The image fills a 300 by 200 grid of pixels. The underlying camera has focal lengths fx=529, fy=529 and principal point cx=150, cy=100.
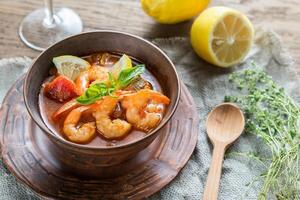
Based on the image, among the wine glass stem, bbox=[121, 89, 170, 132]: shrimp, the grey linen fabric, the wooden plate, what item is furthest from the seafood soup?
the wine glass stem

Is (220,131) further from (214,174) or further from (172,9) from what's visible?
(172,9)

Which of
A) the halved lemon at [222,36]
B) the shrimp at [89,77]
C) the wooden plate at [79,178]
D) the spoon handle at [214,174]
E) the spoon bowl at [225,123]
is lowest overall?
the spoon handle at [214,174]

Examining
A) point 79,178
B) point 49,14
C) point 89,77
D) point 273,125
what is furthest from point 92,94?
point 49,14

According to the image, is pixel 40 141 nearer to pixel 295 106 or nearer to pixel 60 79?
pixel 60 79

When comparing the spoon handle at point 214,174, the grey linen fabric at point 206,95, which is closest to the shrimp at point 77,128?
the grey linen fabric at point 206,95

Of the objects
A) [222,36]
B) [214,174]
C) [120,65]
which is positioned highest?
[120,65]

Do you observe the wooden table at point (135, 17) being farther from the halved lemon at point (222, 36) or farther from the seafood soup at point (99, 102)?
the seafood soup at point (99, 102)

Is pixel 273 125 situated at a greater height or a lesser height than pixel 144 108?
lesser

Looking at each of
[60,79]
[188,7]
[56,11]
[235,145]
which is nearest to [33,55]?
[56,11]
